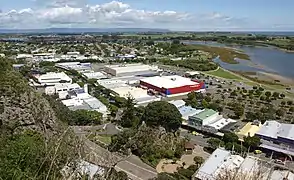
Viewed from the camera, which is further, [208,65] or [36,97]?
[208,65]

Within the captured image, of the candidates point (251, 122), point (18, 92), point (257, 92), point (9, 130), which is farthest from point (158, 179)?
point (257, 92)

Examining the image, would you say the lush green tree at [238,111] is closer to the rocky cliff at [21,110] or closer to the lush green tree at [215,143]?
the lush green tree at [215,143]

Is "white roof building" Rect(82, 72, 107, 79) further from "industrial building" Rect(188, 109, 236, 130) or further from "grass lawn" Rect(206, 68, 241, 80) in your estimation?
"industrial building" Rect(188, 109, 236, 130)

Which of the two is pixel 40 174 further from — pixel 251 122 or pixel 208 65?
pixel 208 65

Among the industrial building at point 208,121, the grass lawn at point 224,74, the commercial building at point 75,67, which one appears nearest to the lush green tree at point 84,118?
the industrial building at point 208,121

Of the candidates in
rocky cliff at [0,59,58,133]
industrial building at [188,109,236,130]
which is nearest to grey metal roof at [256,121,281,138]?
industrial building at [188,109,236,130]

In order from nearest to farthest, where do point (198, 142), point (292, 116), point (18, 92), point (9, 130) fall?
point (9, 130) → point (18, 92) → point (198, 142) → point (292, 116)
